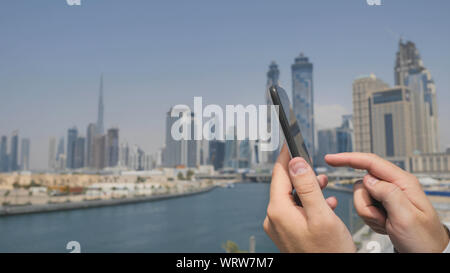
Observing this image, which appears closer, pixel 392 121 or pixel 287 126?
pixel 287 126

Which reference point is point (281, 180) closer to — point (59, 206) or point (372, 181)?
point (372, 181)

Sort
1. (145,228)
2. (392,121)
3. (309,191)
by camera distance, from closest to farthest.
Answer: (309,191) → (145,228) → (392,121)

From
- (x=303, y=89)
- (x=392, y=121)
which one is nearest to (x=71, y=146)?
(x=392, y=121)

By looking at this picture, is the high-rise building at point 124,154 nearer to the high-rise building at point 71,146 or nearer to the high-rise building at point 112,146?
the high-rise building at point 112,146

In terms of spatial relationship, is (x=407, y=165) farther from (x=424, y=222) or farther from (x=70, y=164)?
(x=424, y=222)

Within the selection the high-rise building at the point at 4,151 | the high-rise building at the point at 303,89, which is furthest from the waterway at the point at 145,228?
the high-rise building at the point at 303,89

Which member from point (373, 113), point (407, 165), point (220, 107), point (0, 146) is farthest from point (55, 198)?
point (373, 113)
